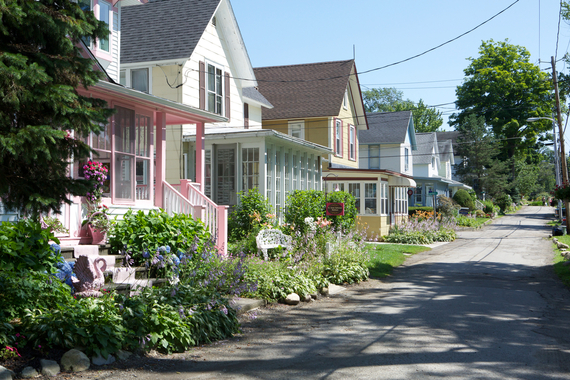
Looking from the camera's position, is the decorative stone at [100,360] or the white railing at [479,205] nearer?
the decorative stone at [100,360]

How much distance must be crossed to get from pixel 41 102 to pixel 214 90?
1337 cm

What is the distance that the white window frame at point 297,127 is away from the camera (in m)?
27.9

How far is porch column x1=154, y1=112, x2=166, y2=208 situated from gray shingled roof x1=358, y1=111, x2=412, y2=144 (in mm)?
31166

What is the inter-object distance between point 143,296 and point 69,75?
2941mm

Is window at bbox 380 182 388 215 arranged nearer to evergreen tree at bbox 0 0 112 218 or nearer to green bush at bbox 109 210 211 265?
green bush at bbox 109 210 211 265

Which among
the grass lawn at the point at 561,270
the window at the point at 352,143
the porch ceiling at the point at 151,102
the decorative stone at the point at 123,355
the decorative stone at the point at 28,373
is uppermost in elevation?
the window at the point at 352,143

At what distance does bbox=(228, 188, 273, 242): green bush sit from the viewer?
48.9 ft

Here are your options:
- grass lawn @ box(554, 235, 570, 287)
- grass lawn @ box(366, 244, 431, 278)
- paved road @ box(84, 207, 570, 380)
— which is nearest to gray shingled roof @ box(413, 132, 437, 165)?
grass lawn @ box(366, 244, 431, 278)

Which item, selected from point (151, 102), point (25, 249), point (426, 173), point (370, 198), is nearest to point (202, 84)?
point (151, 102)

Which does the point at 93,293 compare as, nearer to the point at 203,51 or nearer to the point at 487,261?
the point at 203,51

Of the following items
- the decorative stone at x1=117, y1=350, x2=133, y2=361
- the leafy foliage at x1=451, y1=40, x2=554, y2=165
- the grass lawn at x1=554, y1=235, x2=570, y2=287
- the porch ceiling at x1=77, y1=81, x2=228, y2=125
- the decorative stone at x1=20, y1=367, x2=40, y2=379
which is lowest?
the grass lawn at x1=554, y1=235, x2=570, y2=287

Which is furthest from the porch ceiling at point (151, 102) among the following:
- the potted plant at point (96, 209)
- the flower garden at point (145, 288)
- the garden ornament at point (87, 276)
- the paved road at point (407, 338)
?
the paved road at point (407, 338)

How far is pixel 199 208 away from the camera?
11.1m

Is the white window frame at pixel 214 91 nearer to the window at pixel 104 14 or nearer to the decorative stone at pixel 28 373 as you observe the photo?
the window at pixel 104 14
